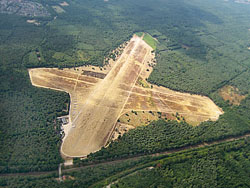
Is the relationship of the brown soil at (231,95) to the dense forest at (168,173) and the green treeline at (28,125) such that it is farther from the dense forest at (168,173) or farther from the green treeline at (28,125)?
the green treeline at (28,125)

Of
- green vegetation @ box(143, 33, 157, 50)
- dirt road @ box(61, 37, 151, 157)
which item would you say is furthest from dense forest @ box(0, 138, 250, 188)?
green vegetation @ box(143, 33, 157, 50)

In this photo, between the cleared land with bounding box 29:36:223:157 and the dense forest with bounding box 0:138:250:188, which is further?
the cleared land with bounding box 29:36:223:157

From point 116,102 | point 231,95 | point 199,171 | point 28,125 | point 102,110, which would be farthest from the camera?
point 231,95

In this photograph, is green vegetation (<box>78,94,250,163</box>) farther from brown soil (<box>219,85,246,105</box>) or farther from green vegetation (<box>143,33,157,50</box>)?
green vegetation (<box>143,33,157,50</box>)

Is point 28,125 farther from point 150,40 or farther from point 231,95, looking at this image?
point 150,40

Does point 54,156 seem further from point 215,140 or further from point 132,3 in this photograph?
point 132,3

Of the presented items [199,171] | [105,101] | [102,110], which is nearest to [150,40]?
[105,101]
